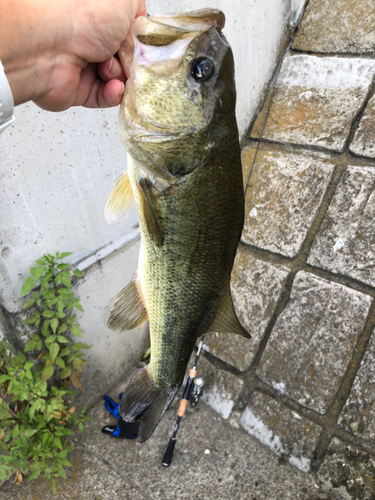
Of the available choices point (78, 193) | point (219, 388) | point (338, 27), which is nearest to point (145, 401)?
point (78, 193)

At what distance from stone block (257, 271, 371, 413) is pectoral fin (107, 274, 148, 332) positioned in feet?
4.88

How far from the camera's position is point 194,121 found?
120 centimetres

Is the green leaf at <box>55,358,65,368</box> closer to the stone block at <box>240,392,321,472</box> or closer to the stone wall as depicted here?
the stone wall

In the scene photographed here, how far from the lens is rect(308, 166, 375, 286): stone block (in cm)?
258

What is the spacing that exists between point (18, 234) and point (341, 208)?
6.87ft

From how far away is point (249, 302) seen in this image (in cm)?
289

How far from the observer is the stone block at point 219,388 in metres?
2.86

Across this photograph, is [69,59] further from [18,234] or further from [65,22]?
[18,234]

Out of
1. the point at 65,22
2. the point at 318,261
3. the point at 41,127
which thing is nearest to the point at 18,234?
the point at 41,127

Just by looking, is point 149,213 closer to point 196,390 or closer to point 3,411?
point 3,411

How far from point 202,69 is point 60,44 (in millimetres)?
435

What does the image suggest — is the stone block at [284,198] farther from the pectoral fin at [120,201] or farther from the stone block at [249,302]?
the pectoral fin at [120,201]

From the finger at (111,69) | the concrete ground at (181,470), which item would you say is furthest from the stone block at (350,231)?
the finger at (111,69)

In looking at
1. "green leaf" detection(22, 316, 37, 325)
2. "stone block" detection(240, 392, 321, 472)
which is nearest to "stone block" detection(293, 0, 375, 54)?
"stone block" detection(240, 392, 321, 472)
